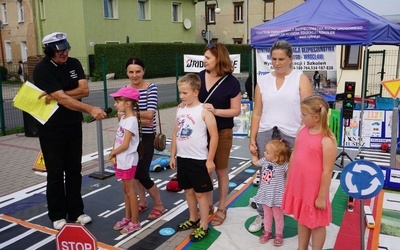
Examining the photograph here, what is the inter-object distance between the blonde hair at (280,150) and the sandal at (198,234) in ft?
3.48

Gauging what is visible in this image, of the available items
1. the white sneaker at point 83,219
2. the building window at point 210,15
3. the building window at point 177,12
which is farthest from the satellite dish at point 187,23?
the white sneaker at point 83,219

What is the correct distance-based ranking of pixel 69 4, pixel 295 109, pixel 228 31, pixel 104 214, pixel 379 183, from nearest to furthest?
pixel 379 183 → pixel 295 109 → pixel 104 214 → pixel 69 4 → pixel 228 31

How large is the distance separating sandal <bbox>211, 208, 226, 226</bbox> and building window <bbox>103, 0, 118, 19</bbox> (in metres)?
25.8

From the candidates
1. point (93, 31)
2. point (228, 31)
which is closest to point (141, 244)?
point (93, 31)

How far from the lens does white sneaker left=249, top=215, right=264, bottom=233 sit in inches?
160

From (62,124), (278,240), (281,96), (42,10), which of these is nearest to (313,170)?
(281,96)

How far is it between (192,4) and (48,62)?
3181 centimetres

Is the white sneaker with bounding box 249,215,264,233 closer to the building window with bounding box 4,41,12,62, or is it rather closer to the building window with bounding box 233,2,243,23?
the building window with bounding box 4,41,12,62

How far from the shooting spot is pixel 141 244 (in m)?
3.85

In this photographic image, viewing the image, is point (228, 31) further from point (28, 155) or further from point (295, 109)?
point (295, 109)

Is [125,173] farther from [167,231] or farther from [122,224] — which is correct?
[167,231]

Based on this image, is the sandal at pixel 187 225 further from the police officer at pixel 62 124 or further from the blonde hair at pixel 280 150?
the blonde hair at pixel 280 150

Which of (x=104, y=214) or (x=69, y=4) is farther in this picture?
(x=69, y=4)

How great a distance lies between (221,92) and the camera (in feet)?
12.8
